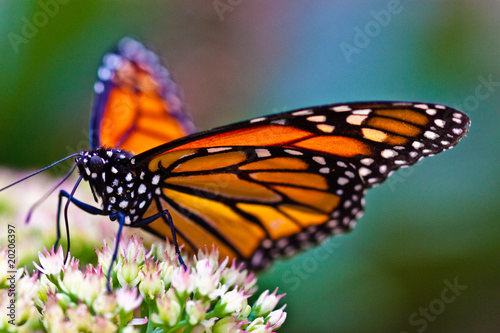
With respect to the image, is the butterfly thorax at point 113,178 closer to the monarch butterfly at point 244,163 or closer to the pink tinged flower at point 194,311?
the monarch butterfly at point 244,163

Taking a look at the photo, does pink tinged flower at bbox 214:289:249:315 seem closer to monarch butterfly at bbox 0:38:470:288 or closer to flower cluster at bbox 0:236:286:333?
flower cluster at bbox 0:236:286:333

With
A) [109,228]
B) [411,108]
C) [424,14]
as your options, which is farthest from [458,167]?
[109,228]

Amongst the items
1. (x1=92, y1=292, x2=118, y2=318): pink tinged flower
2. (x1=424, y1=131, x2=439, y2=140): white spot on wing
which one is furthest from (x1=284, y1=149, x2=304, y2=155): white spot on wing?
(x1=92, y1=292, x2=118, y2=318): pink tinged flower

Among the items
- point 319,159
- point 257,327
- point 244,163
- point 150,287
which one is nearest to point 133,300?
point 150,287

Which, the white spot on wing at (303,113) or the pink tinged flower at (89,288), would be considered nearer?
the pink tinged flower at (89,288)

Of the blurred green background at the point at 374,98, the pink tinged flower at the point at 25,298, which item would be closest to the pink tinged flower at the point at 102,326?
the pink tinged flower at the point at 25,298

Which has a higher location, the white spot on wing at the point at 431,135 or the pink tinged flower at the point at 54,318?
the white spot on wing at the point at 431,135

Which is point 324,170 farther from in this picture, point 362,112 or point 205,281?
point 205,281
